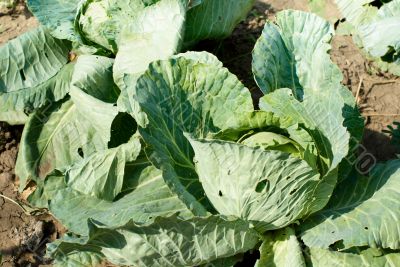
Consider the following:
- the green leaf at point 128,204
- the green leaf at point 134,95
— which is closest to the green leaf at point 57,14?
the green leaf at point 134,95

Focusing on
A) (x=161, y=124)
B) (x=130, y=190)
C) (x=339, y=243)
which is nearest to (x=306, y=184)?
(x=339, y=243)

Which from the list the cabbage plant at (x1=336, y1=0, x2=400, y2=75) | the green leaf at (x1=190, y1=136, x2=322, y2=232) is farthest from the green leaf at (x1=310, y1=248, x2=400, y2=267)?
the cabbage plant at (x1=336, y1=0, x2=400, y2=75)

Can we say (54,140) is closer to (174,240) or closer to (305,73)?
(174,240)

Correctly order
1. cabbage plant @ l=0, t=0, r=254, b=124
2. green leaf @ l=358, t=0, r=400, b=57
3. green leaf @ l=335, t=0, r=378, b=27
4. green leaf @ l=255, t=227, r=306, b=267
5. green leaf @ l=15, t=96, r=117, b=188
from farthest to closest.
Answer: green leaf @ l=335, t=0, r=378, b=27
green leaf @ l=358, t=0, r=400, b=57
green leaf @ l=15, t=96, r=117, b=188
cabbage plant @ l=0, t=0, r=254, b=124
green leaf @ l=255, t=227, r=306, b=267

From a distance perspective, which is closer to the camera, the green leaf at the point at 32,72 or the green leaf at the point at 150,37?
the green leaf at the point at 150,37

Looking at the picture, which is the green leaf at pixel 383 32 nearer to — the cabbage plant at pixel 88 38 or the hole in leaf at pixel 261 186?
the cabbage plant at pixel 88 38

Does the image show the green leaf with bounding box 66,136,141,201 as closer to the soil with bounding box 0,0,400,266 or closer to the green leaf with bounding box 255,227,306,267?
the soil with bounding box 0,0,400,266

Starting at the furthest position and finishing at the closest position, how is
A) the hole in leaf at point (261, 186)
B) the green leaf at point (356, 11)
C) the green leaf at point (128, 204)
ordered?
1. the green leaf at point (356, 11)
2. the green leaf at point (128, 204)
3. the hole in leaf at point (261, 186)
